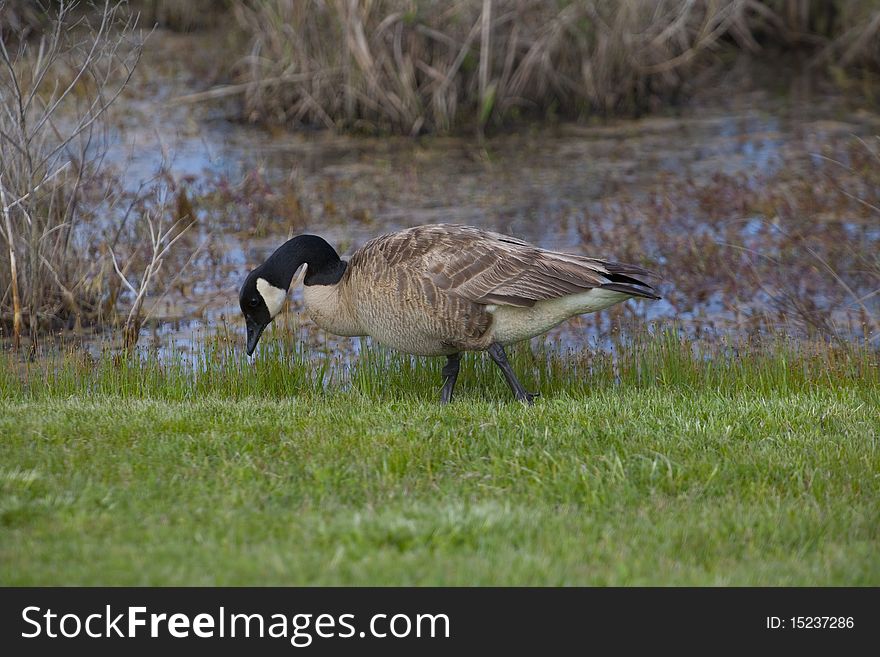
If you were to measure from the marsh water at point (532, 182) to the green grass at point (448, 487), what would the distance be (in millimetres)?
3299

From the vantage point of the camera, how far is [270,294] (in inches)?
334

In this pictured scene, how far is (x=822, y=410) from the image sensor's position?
7.31 metres

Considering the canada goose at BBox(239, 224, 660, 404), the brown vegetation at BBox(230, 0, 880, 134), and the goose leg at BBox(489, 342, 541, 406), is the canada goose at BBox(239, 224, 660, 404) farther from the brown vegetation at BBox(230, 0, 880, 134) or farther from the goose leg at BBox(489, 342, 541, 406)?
the brown vegetation at BBox(230, 0, 880, 134)

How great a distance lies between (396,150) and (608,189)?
353 cm

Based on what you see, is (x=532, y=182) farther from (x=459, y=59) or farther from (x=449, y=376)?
(x=449, y=376)

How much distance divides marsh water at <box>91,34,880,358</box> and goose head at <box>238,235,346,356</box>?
7.81ft

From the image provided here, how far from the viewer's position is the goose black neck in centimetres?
838

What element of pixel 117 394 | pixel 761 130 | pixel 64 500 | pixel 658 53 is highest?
pixel 658 53

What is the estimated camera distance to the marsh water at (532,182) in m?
11.9

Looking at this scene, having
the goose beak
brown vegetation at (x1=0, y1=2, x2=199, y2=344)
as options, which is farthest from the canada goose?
brown vegetation at (x1=0, y1=2, x2=199, y2=344)

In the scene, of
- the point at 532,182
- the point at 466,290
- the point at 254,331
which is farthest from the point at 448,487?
the point at 532,182

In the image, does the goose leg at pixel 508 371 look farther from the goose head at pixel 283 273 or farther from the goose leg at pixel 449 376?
the goose head at pixel 283 273
